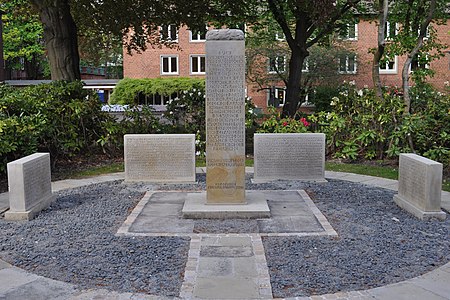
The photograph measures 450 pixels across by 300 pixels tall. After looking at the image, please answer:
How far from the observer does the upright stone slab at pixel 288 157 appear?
10234 millimetres

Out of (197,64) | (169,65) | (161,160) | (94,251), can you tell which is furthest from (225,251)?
(169,65)

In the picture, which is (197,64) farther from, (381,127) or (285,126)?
(381,127)

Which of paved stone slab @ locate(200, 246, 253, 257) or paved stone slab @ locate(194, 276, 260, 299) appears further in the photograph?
paved stone slab @ locate(200, 246, 253, 257)

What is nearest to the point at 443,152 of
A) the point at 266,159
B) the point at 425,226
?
the point at 266,159

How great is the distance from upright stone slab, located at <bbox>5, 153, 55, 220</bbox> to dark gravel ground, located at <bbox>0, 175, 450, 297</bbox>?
6.8 inches

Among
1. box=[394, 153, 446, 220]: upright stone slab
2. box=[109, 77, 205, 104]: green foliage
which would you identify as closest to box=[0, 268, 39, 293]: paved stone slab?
box=[394, 153, 446, 220]: upright stone slab

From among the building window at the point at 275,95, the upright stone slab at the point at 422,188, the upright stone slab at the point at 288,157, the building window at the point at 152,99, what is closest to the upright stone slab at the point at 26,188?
the upright stone slab at the point at 288,157

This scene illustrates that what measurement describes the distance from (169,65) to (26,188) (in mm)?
35282

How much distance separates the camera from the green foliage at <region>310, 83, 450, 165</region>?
40.4 feet

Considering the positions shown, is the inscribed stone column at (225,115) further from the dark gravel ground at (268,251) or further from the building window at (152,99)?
the building window at (152,99)

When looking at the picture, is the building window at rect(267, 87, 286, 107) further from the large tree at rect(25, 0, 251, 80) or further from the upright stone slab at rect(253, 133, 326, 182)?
the upright stone slab at rect(253, 133, 326, 182)

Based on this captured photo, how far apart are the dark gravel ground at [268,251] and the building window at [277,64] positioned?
24584mm

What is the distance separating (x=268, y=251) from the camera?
590 centimetres

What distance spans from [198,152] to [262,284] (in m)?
8.51
